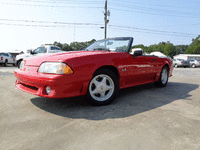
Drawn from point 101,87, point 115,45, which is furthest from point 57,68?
point 115,45

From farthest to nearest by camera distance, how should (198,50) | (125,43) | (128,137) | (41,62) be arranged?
(198,50) → (125,43) → (41,62) → (128,137)

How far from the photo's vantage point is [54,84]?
90.0 inches

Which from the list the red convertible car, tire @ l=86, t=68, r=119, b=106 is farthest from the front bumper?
tire @ l=86, t=68, r=119, b=106

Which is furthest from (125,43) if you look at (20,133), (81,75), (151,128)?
(20,133)

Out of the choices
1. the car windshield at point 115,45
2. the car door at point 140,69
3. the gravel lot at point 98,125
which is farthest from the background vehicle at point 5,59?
the car door at point 140,69

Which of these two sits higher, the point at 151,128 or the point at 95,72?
the point at 95,72

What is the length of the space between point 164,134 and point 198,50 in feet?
303

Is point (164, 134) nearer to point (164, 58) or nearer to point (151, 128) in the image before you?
point (151, 128)

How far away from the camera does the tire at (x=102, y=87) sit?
2.70 metres

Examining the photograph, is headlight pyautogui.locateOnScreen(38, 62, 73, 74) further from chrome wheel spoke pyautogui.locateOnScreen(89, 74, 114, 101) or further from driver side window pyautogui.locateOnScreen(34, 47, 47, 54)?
driver side window pyautogui.locateOnScreen(34, 47, 47, 54)

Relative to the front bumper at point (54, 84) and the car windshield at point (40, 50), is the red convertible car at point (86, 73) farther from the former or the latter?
the car windshield at point (40, 50)

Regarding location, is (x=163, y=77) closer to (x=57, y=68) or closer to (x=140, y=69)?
(x=140, y=69)

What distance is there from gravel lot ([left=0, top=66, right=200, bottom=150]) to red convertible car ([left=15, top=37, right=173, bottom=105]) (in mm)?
304

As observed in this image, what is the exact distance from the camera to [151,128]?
1.96 m
